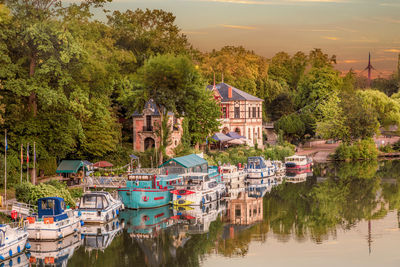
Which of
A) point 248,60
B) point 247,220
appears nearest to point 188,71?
point 247,220

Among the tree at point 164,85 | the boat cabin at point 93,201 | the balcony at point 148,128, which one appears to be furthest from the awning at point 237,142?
the boat cabin at point 93,201

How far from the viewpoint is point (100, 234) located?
33.1 m

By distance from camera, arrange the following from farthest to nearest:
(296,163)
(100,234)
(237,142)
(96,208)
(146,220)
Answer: (237,142) < (296,163) < (146,220) < (96,208) < (100,234)

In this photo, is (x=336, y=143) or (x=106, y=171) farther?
(x=336, y=143)

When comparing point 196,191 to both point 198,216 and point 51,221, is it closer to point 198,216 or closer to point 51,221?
point 198,216

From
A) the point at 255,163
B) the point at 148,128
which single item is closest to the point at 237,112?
the point at 255,163

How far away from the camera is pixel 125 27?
65.5m

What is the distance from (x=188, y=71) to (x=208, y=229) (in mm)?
26658

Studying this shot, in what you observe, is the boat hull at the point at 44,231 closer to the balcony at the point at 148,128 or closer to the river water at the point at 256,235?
the river water at the point at 256,235

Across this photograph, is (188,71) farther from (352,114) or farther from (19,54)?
(352,114)

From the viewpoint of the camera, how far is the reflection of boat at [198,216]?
3562 cm

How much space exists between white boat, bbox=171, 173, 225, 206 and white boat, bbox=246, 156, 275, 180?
13.7m

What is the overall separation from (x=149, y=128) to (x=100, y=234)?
28637mm

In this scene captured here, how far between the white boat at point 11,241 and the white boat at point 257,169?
33.0m
